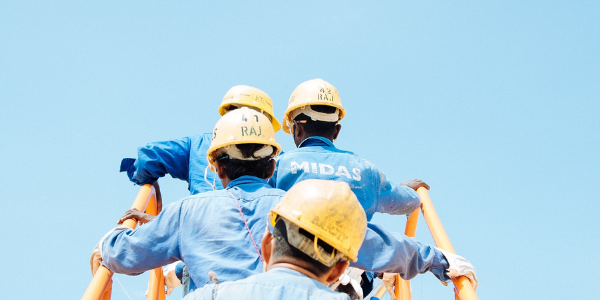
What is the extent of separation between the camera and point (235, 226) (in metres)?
3.19

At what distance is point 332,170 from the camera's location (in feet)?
14.9

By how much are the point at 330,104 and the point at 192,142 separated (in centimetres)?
154

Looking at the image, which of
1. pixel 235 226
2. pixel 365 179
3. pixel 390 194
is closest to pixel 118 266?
pixel 235 226

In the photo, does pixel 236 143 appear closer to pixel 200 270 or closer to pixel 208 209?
pixel 208 209

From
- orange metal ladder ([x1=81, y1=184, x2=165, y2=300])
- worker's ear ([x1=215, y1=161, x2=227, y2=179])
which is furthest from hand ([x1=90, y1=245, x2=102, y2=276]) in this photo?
worker's ear ([x1=215, y1=161, x2=227, y2=179])

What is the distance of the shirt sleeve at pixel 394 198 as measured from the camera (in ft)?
15.9

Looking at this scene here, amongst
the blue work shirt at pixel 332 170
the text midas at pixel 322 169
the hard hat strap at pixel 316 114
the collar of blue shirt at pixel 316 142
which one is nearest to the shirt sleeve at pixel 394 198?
the blue work shirt at pixel 332 170

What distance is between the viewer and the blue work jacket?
3.08 metres

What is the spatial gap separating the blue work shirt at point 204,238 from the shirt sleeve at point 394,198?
→ 60.7 inches

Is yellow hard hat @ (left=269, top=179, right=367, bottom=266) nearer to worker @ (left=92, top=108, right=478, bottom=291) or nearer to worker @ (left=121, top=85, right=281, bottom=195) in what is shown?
worker @ (left=92, top=108, right=478, bottom=291)

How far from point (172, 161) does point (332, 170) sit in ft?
6.74

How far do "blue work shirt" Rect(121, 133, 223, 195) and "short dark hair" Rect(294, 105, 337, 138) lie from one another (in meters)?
1.08

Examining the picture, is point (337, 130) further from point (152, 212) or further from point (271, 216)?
point (271, 216)

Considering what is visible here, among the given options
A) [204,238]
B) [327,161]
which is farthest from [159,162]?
[204,238]
